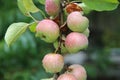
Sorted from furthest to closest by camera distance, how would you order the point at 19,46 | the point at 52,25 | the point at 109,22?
1. the point at 109,22
2. the point at 19,46
3. the point at 52,25

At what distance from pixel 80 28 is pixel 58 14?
0.04 metres

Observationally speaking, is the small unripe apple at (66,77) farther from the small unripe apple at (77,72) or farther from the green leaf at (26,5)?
the green leaf at (26,5)

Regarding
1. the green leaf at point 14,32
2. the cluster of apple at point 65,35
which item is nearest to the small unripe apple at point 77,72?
the cluster of apple at point 65,35


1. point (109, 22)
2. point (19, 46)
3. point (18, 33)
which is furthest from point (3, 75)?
point (109, 22)

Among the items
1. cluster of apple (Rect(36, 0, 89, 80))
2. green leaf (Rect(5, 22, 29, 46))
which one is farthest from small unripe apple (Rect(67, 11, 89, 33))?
green leaf (Rect(5, 22, 29, 46))

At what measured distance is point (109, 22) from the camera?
12.9 ft

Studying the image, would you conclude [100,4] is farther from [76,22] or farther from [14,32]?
[14,32]

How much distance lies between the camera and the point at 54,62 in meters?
0.57

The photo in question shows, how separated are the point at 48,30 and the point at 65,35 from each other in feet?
0.08

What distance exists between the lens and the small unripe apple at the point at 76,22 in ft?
1.83

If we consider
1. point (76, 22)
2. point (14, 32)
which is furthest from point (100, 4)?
point (14, 32)

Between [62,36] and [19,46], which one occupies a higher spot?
[62,36]

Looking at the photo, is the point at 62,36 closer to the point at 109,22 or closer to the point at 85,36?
the point at 85,36

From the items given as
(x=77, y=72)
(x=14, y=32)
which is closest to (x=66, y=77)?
(x=77, y=72)
